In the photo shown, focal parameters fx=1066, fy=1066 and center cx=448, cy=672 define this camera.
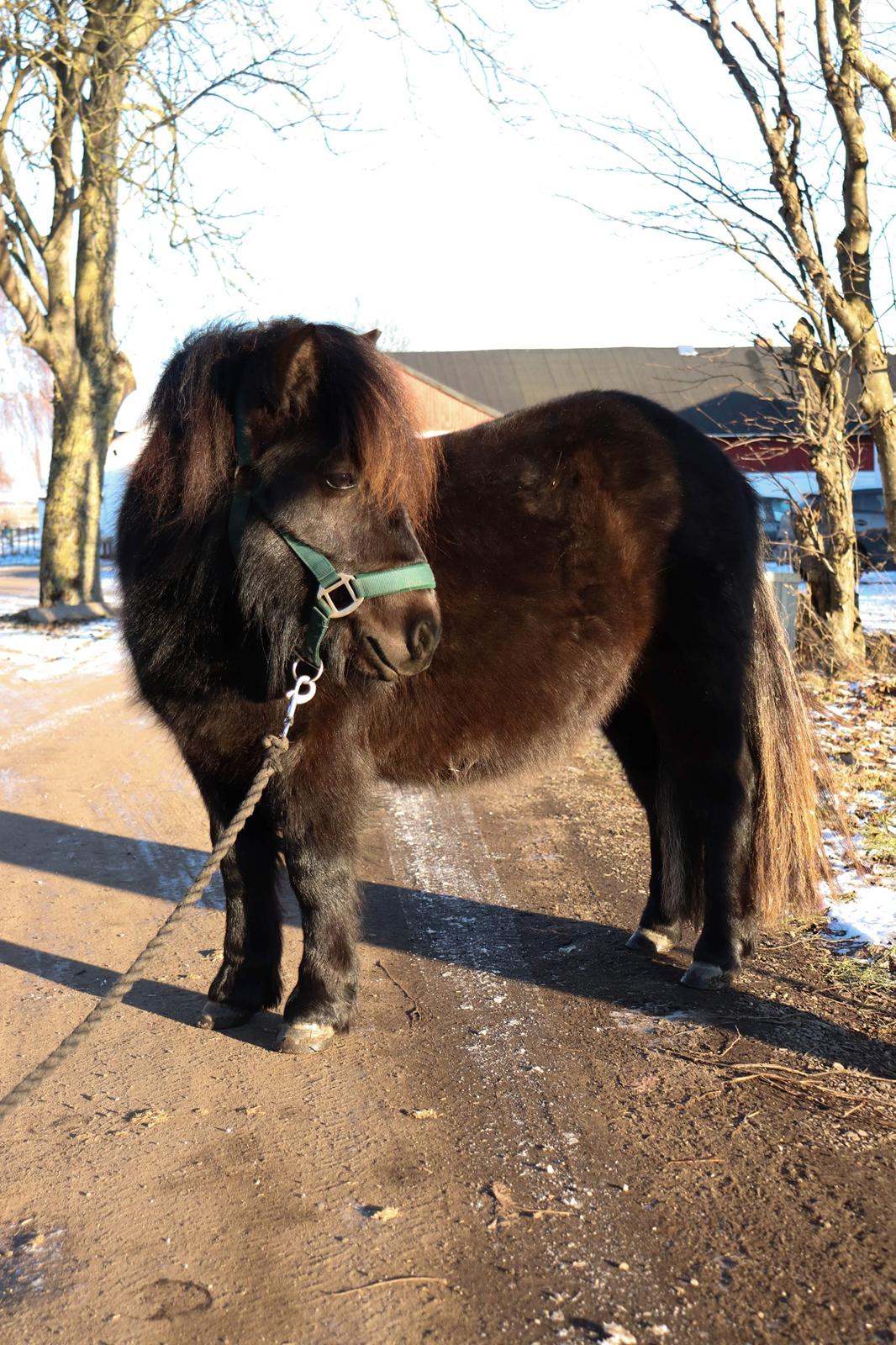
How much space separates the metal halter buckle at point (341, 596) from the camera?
286 cm

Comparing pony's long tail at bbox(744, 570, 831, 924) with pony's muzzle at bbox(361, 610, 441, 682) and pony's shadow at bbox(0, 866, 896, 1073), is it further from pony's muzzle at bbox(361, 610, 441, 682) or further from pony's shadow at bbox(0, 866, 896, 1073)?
pony's muzzle at bbox(361, 610, 441, 682)

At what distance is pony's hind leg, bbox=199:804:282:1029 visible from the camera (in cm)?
337

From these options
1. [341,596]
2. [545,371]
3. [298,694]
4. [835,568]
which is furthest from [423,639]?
[545,371]

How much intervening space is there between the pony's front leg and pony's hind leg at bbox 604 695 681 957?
49.5 inches

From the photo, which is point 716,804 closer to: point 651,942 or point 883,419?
point 651,942

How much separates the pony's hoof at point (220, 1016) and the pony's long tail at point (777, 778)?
5.85 feet

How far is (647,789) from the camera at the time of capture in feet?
14.1

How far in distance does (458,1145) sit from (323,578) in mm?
1488

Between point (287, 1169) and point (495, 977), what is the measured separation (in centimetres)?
131

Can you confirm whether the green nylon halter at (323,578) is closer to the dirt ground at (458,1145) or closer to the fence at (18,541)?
the dirt ground at (458,1145)

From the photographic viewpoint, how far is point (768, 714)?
393 centimetres

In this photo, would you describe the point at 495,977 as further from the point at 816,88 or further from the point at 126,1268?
the point at 816,88

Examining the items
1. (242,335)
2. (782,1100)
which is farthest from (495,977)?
(242,335)

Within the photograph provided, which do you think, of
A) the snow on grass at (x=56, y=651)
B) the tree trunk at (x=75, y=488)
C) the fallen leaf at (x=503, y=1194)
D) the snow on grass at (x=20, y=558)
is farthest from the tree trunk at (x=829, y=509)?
the snow on grass at (x=20, y=558)
